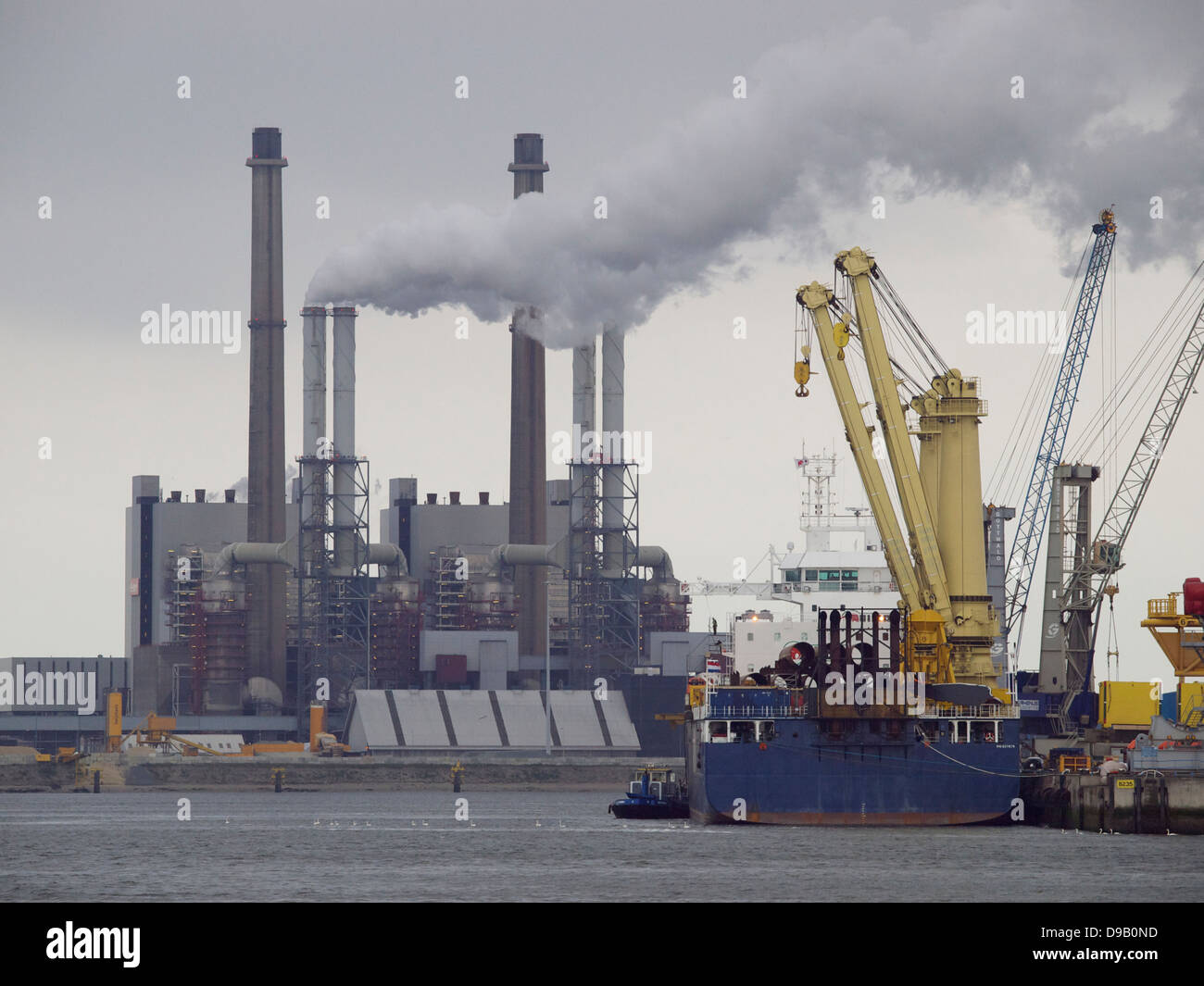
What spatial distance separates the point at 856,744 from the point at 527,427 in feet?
260

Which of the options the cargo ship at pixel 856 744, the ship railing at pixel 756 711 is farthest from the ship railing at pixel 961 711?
the ship railing at pixel 756 711

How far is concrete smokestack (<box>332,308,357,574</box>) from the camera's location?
158 m

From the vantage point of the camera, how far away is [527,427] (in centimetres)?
15012

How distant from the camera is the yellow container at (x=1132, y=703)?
84250mm

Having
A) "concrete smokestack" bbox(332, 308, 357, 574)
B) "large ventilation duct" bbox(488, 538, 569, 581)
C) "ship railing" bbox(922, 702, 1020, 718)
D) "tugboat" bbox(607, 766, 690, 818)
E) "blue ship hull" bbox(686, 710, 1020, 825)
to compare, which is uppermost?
"concrete smokestack" bbox(332, 308, 357, 574)

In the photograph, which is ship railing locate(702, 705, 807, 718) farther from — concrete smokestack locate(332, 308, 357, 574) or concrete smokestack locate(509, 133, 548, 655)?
concrete smokestack locate(332, 308, 357, 574)

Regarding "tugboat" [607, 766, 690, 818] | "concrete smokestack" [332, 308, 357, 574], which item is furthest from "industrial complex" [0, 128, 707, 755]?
"tugboat" [607, 766, 690, 818]

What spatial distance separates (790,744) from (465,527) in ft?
337

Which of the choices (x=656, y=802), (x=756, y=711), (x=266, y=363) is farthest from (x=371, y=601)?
(x=756, y=711)

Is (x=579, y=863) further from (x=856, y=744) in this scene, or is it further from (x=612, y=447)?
(x=612, y=447)

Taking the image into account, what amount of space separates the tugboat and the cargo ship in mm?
13099
